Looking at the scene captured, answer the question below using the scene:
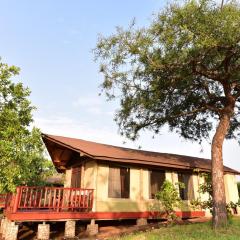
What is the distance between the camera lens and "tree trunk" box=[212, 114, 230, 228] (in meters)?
11.7

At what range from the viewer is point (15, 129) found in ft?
42.1

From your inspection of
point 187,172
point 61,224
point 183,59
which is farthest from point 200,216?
point 183,59

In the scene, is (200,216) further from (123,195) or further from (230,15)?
(230,15)

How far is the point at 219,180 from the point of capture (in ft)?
40.8

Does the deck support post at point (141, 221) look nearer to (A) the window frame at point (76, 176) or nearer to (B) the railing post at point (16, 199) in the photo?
(A) the window frame at point (76, 176)

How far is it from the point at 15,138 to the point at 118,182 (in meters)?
6.11

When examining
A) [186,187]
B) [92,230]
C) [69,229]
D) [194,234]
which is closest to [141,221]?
[92,230]

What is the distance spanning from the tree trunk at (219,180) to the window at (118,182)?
5.24m

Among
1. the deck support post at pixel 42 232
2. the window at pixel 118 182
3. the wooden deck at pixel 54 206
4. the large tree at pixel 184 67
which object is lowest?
the deck support post at pixel 42 232

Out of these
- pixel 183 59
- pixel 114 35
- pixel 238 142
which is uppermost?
pixel 114 35

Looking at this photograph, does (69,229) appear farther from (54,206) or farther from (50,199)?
(50,199)

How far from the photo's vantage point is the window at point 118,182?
1533cm

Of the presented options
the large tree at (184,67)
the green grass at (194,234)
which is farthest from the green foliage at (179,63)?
the green grass at (194,234)

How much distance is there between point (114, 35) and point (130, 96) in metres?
3.73
